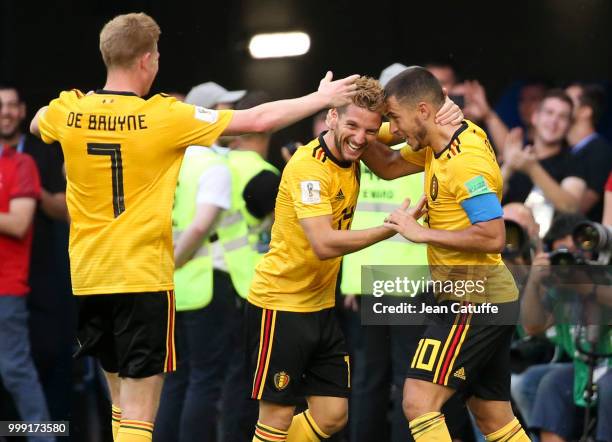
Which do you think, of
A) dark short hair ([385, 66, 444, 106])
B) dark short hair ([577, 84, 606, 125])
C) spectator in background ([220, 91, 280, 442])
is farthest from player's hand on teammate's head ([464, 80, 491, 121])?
dark short hair ([385, 66, 444, 106])

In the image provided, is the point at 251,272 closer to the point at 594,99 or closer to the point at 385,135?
the point at 385,135

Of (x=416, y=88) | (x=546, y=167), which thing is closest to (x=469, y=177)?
(x=416, y=88)

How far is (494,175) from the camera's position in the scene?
5.16 meters

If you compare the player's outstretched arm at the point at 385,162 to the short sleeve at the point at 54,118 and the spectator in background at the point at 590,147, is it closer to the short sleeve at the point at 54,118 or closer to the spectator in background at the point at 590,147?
the short sleeve at the point at 54,118

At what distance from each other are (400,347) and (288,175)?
4.36 ft

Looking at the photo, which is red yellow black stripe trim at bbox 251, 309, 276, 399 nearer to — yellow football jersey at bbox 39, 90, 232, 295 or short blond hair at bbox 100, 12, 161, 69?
yellow football jersey at bbox 39, 90, 232, 295

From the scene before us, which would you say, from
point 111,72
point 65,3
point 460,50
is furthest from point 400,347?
point 65,3

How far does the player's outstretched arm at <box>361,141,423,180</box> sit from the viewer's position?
561 centimetres

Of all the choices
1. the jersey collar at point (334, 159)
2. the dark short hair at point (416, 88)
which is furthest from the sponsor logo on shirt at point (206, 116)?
the dark short hair at point (416, 88)

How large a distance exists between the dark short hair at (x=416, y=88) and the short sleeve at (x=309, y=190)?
45cm

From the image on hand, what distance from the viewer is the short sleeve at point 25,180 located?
7.07m

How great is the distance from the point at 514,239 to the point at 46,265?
279cm

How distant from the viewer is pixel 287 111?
5016 mm

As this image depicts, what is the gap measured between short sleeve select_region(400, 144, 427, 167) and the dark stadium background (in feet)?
8.32
